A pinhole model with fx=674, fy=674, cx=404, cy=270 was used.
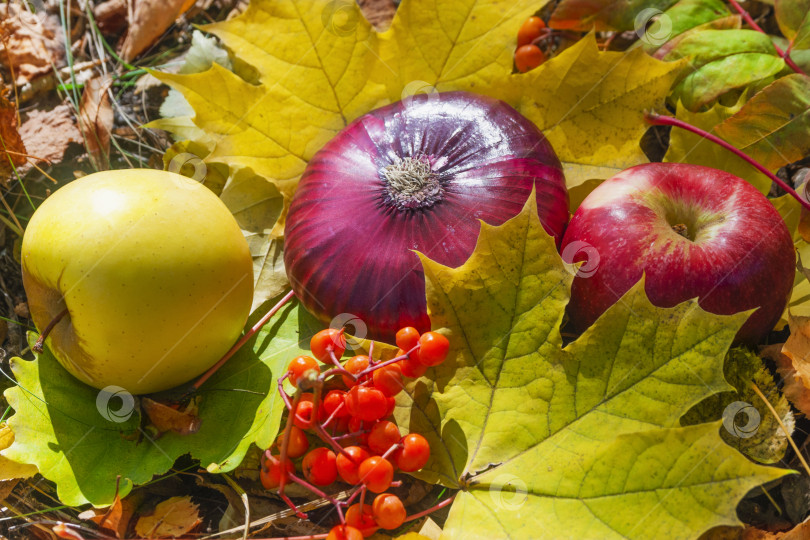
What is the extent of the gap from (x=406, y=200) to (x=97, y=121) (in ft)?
3.52

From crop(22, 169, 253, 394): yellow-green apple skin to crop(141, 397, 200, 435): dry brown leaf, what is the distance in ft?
0.16

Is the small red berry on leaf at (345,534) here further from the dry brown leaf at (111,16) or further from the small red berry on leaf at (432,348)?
the dry brown leaf at (111,16)

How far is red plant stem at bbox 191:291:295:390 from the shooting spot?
1530 millimetres

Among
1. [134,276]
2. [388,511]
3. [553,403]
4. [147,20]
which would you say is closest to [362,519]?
[388,511]

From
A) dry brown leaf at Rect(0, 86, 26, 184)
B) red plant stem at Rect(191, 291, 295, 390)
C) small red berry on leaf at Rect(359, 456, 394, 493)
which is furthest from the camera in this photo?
dry brown leaf at Rect(0, 86, 26, 184)

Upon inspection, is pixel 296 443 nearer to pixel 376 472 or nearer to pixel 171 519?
pixel 376 472

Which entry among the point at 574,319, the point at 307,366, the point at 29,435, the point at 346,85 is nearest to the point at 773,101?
the point at 574,319

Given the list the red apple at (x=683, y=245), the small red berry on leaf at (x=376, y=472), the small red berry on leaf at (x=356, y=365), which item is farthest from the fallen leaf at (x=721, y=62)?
the small red berry on leaf at (x=376, y=472)

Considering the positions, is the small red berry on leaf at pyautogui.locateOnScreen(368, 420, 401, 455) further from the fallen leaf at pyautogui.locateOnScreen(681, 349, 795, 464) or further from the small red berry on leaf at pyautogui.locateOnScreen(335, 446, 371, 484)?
the fallen leaf at pyautogui.locateOnScreen(681, 349, 795, 464)

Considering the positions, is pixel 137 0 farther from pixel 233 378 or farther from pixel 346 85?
pixel 233 378

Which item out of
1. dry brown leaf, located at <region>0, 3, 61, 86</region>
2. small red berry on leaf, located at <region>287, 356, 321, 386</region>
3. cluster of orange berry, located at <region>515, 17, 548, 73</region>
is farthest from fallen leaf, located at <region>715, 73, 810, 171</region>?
dry brown leaf, located at <region>0, 3, 61, 86</region>

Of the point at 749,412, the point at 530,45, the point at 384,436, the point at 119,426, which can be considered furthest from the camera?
the point at 530,45

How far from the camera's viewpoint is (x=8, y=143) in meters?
1.79

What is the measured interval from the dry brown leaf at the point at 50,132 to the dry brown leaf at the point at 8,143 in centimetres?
8
